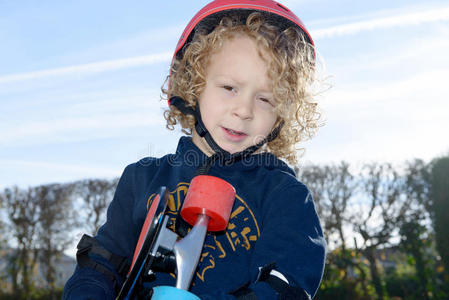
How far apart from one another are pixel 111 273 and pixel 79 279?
0.57ft

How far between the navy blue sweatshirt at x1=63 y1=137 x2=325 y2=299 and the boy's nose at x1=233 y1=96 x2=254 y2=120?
0.29 metres

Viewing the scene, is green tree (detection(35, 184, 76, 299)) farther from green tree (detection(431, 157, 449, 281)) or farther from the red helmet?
the red helmet

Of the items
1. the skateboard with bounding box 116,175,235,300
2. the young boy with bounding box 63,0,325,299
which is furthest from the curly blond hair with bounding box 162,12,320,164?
the skateboard with bounding box 116,175,235,300

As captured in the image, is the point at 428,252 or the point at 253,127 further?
the point at 428,252

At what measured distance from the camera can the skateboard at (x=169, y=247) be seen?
6.39 feet

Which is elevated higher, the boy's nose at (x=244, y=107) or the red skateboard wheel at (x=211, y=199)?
the boy's nose at (x=244, y=107)

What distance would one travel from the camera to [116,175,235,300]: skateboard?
6.39 feet

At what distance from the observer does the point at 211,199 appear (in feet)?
7.19

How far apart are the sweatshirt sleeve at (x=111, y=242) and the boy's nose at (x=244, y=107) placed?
0.79m

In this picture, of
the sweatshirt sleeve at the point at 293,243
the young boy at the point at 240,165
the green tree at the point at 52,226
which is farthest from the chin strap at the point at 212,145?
the green tree at the point at 52,226

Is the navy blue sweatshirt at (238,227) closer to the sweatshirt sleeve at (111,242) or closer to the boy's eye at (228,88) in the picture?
the sweatshirt sleeve at (111,242)

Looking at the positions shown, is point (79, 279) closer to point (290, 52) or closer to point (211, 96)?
point (211, 96)

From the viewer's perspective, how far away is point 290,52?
10.1 feet

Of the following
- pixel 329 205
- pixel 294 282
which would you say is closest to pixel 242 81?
pixel 294 282
